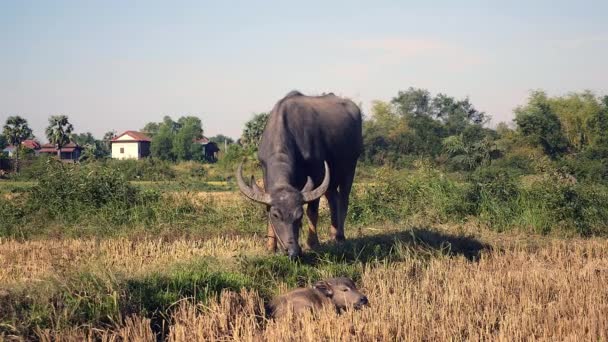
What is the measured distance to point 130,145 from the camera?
273 ft

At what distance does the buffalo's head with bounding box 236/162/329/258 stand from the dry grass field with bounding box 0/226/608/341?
0.47m

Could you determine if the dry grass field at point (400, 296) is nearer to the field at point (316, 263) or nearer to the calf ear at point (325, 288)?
the field at point (316, 263)

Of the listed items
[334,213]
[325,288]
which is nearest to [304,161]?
[334,213]

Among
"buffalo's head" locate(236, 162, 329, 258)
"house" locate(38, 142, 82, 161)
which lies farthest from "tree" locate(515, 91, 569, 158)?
"house" locate(38, 142, 82, 161)

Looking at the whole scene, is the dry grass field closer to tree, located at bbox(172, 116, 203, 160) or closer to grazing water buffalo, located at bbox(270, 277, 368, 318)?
grazing water buffalo, located at bbox(270, 277, 368, 318)

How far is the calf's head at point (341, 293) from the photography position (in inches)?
255

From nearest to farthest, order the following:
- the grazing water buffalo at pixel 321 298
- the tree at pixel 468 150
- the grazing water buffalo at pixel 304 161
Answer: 1. the grazing water buffalo at pixel 321 298
2. the grazing water buffalo at pixel 304 161
3. the tree at pixel 468 150

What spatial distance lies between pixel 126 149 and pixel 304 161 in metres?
78.6

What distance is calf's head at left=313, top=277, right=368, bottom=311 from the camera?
6465 mm

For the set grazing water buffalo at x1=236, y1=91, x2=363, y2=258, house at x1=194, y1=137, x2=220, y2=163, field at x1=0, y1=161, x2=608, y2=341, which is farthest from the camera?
house at x1=194, y1=137, x2=220, y2=163

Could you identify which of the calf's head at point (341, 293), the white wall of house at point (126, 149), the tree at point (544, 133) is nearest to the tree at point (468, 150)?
the tree at point (544, 133)

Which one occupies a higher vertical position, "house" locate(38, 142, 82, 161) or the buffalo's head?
the buffalo's head

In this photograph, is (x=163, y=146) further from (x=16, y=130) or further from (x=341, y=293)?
(x=341, y=293)

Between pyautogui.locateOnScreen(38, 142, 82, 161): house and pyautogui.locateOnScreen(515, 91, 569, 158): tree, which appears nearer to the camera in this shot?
pyautogui.locateOnScreen(515, 91, 569, 158): tree
